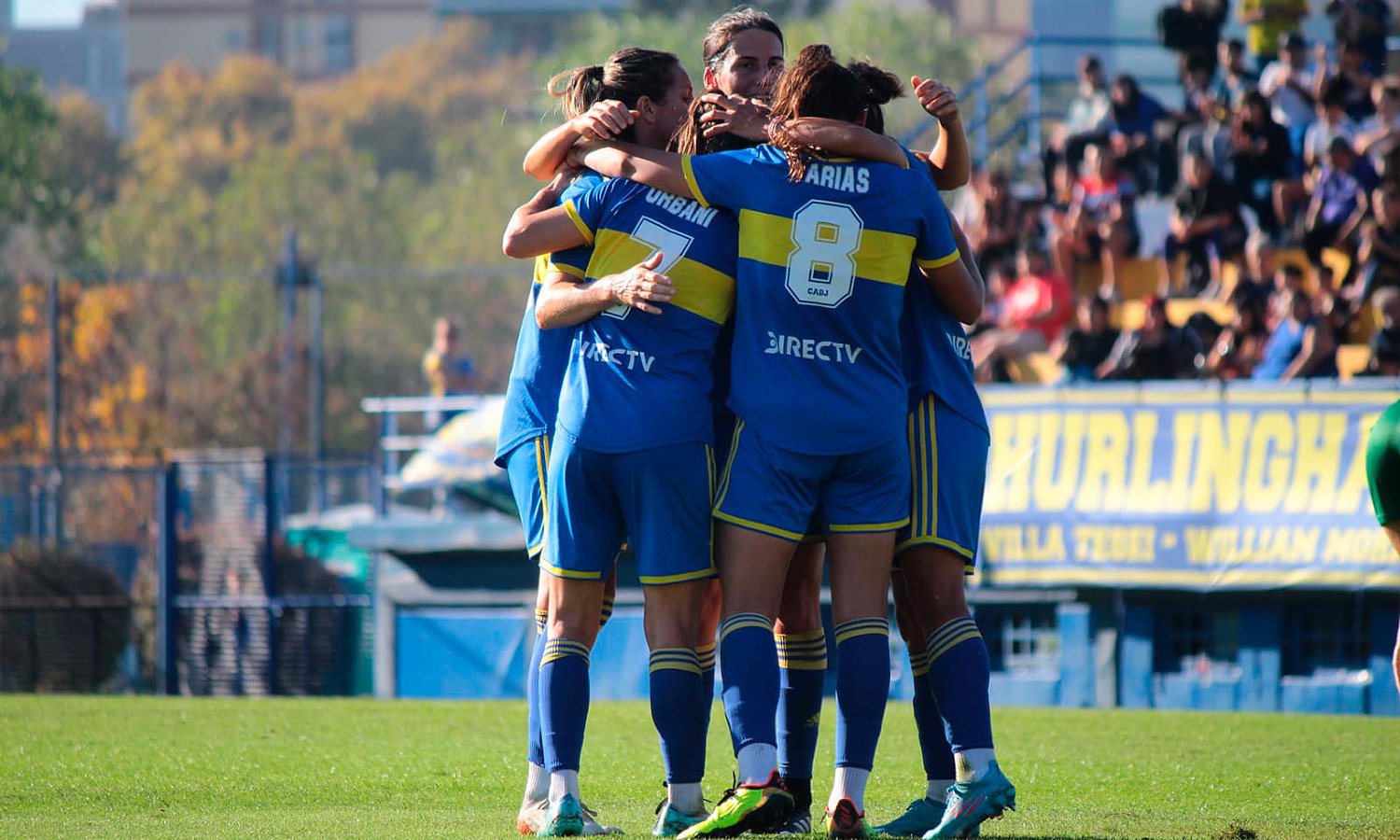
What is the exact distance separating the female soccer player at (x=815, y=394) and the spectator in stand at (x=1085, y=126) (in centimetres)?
1141

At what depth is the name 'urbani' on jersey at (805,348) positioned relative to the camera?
5555 millimetres

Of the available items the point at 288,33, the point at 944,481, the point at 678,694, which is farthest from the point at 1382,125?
the point at 288,33

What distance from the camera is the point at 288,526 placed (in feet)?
59.3

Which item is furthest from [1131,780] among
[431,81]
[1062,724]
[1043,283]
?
[431,81]

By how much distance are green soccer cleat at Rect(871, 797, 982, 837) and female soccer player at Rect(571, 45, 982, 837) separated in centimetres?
33

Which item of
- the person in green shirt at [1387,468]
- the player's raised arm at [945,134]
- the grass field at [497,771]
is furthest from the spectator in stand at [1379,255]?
the player's raised arm at [945,134]

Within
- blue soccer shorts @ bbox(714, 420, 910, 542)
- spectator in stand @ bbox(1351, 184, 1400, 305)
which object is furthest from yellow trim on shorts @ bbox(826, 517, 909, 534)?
spectator in stand @ bbox(1351, 184, 1400, 305)

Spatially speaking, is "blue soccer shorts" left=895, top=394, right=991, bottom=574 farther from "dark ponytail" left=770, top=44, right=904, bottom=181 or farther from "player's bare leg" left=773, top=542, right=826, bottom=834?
"dark ponytail" left=770, top=44, right=904, bottom=181

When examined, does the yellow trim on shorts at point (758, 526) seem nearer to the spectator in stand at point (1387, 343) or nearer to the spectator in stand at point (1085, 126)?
the spectator in stand at point (1387, 343)

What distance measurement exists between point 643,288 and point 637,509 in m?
0.64

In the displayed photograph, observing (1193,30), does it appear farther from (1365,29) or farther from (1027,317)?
(1027,317)

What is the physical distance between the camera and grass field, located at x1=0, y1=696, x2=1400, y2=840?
612 cm

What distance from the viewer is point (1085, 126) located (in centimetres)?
1695

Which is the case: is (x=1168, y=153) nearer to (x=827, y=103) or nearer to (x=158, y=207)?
(x=827, y=103)
